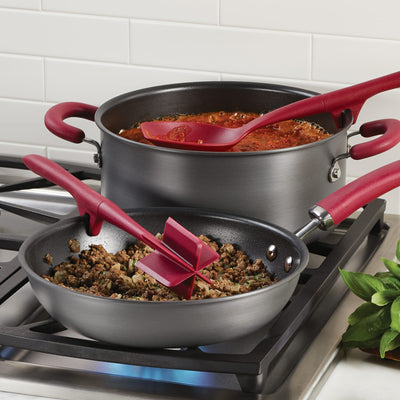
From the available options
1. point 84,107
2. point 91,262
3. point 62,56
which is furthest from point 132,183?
point 62,56

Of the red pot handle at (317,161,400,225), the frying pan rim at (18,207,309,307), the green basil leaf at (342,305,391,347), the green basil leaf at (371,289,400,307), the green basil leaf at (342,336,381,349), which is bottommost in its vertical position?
the green basil leaf at (342,336,381,349)

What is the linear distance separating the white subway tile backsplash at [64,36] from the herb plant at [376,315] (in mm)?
740

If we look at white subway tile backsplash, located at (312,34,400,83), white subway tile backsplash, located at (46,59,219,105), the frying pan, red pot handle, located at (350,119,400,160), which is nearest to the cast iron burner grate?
the frying pan

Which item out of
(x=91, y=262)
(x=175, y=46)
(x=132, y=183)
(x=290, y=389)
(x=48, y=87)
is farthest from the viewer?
(x=48, y=87)

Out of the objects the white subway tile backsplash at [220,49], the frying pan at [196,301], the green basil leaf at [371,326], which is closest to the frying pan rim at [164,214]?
the frying pan at [196,301]

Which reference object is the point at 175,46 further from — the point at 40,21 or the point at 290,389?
the point at 290,389

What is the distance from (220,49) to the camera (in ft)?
4.79

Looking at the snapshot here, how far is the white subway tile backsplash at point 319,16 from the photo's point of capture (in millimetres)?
1345

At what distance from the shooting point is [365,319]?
962 millimetres

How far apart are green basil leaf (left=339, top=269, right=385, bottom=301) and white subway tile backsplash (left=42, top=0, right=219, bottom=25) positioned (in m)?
0.63

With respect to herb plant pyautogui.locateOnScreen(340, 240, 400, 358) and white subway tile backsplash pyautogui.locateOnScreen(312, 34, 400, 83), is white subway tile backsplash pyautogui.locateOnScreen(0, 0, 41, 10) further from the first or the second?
herb plant pyautogui.locateOnScreen(340, 240, 400, 358)

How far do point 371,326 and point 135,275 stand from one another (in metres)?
0.29

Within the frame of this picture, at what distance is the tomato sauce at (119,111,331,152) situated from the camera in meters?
1.23

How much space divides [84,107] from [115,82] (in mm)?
203
